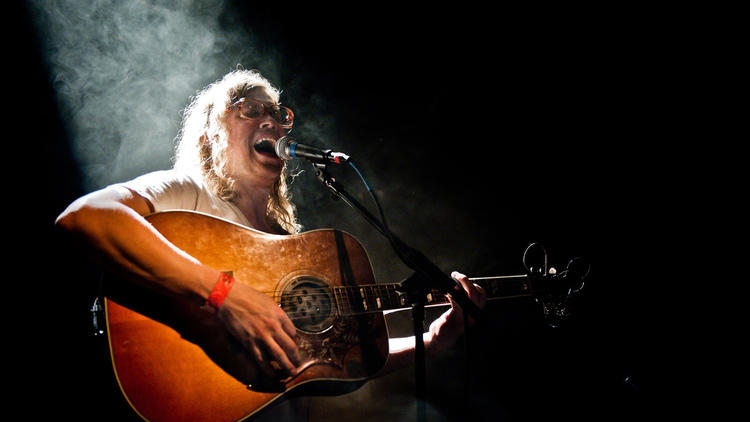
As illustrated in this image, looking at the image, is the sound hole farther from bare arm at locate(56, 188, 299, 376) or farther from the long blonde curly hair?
the long blonde curly hair

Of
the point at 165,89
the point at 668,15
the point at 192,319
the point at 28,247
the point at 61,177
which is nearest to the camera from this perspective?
the point at 192,319

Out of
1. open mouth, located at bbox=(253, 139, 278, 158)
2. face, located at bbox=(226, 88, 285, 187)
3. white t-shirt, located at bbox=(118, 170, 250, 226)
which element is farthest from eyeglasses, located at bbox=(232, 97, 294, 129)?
white t-shirt, located at bbox=(118, 170, 250, 226)

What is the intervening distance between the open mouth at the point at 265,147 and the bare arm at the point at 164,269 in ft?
2.92

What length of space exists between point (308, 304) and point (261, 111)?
1.36 meters

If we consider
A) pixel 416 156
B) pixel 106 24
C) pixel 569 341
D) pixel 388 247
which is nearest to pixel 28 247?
pixel 106 24

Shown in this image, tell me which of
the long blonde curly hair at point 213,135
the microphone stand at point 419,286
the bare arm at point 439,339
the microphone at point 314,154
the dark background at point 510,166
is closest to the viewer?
the microphone stand at point 419,286

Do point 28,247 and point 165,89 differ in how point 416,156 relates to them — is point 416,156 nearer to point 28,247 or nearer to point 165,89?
point 165,89

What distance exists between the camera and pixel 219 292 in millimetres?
1287

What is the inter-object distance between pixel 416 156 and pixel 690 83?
2.45m

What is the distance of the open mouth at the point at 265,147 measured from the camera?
7.04 ft

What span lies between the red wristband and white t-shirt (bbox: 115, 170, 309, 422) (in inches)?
17.2

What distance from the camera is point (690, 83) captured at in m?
3.21

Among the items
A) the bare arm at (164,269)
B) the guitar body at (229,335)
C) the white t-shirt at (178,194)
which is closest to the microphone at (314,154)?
the guitar body at (229,335)

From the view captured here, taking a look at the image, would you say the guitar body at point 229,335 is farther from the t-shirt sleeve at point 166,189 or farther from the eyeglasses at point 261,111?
the eyeglasses at point 261,111
